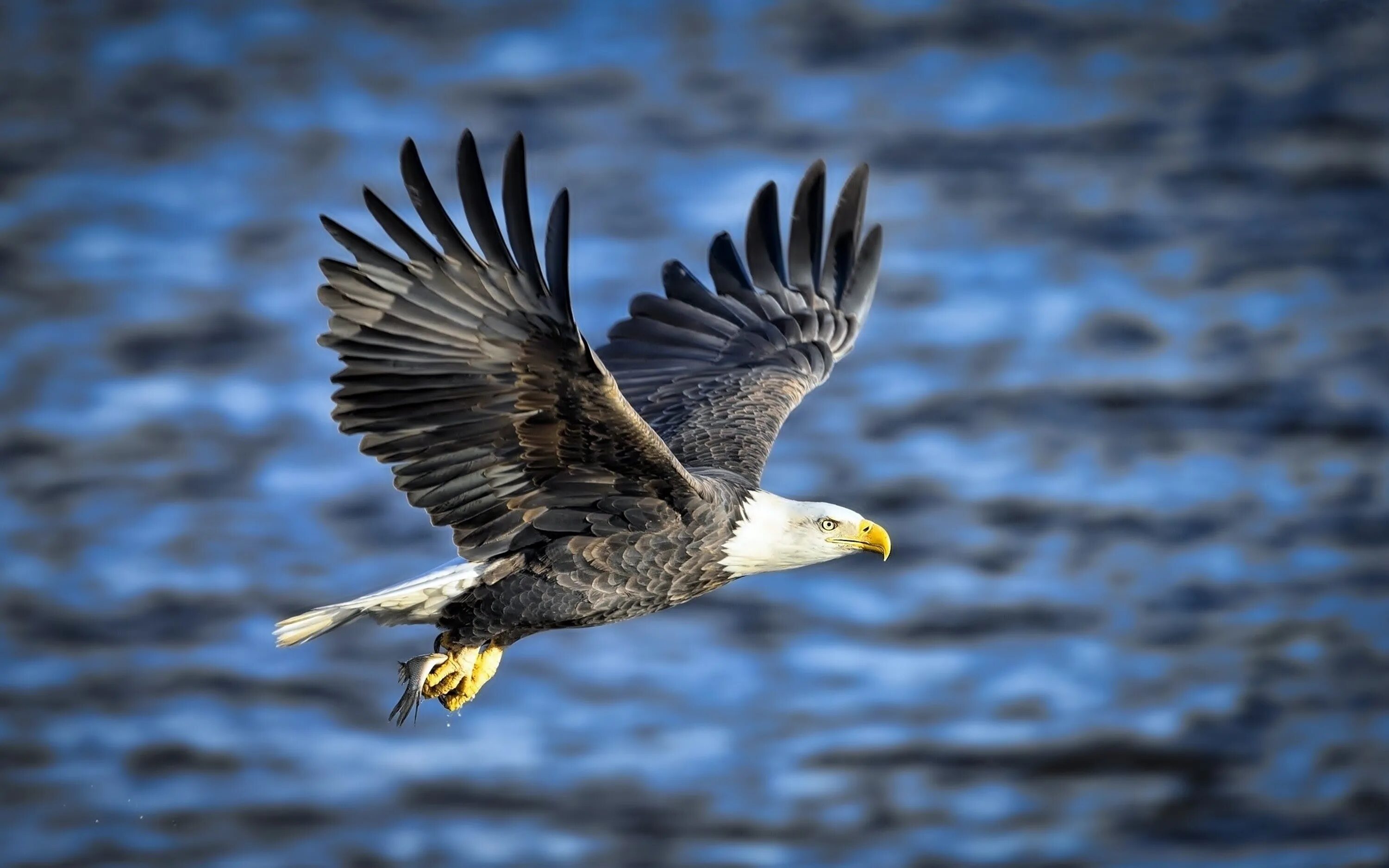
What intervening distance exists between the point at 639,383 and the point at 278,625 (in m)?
2.21

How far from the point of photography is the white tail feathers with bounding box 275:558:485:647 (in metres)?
5.63

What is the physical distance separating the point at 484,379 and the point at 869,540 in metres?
1.67

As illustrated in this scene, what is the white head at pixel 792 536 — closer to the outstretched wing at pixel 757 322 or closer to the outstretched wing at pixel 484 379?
the outstretched wing at pixel 484 379

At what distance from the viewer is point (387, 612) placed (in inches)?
226

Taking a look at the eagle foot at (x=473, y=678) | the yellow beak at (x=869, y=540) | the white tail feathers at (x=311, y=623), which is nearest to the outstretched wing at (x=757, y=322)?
the yellow beak at (x=869, y=540)

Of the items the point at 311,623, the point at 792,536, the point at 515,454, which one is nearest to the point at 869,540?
the point at 792,536

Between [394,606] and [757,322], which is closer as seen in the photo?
[394,606]

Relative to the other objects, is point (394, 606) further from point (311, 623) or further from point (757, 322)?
point (757, 322)

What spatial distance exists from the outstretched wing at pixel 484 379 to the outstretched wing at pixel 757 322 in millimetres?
1324

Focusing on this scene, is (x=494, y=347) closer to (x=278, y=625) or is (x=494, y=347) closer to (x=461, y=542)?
(x=461, y=542)

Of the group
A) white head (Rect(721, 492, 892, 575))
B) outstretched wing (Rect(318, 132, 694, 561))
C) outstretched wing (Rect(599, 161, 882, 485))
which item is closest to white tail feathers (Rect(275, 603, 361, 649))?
outstretched wing (Rect(318, 132, 694, 561))

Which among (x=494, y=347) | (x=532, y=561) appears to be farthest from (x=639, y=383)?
(x=494, y=347)

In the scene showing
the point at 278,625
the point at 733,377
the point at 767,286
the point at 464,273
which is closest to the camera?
the point at 464,273

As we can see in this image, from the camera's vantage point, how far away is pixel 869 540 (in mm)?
6168
